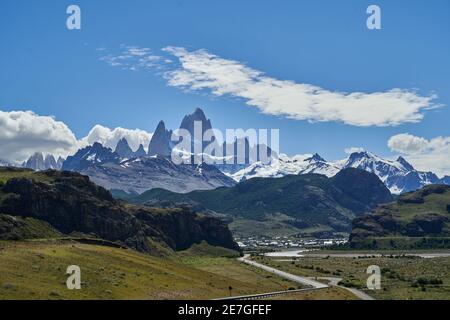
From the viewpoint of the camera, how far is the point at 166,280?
422 feet

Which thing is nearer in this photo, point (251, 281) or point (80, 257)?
point (80, 257)

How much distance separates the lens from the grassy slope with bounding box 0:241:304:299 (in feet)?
303

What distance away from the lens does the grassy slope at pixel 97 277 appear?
9231cm

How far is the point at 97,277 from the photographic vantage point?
110375 millimetres

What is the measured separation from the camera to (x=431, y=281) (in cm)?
15400

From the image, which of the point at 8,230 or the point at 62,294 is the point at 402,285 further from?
the point at 8,230
